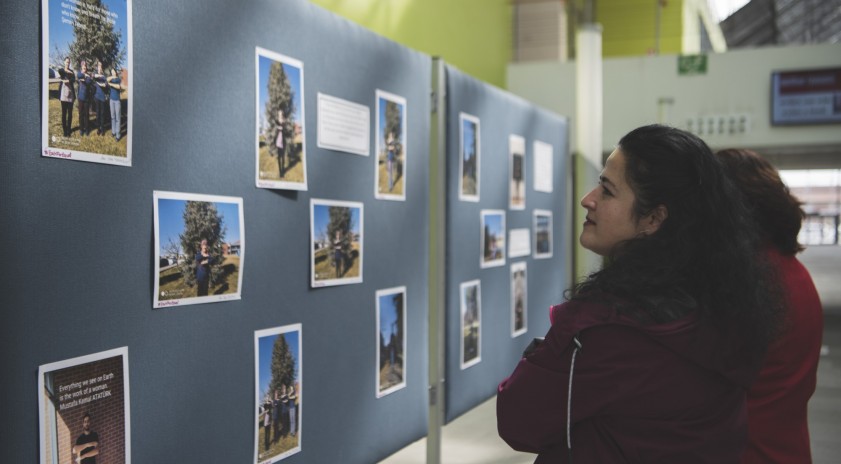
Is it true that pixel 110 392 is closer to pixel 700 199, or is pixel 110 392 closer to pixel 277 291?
pixel 277 291

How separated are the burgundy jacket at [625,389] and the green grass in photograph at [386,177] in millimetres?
1638

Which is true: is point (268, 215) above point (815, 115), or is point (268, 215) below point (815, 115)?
below

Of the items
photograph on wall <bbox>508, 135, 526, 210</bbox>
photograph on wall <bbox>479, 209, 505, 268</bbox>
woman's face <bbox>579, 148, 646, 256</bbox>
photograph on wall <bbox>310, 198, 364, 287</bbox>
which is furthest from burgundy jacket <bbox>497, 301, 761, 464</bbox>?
photograph on wall <bbox>508, 135, 526, 210</bbox>

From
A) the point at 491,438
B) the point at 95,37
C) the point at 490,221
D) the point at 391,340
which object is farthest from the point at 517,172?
the point at 95,37

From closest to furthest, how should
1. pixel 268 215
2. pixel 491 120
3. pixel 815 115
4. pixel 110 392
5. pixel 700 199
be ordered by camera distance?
pixel 700 199, pixel 110 392, pixel 268 215, pixel 491 120, pixel 815 115

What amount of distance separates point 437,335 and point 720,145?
5082 mm

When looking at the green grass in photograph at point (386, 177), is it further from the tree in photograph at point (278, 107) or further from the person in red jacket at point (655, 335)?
the person in red jacket at point (655, 335)

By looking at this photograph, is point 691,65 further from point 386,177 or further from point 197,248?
point 197,248

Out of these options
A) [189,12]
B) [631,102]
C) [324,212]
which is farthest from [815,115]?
[189,12]

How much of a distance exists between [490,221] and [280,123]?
1.79 metres

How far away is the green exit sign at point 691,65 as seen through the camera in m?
7.46

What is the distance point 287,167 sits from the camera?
2.34 meters

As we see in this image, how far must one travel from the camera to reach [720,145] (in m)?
7.38

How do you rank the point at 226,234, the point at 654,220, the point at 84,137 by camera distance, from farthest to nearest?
the point at 226,234 < the point at 84,137 < the point at 654,220
